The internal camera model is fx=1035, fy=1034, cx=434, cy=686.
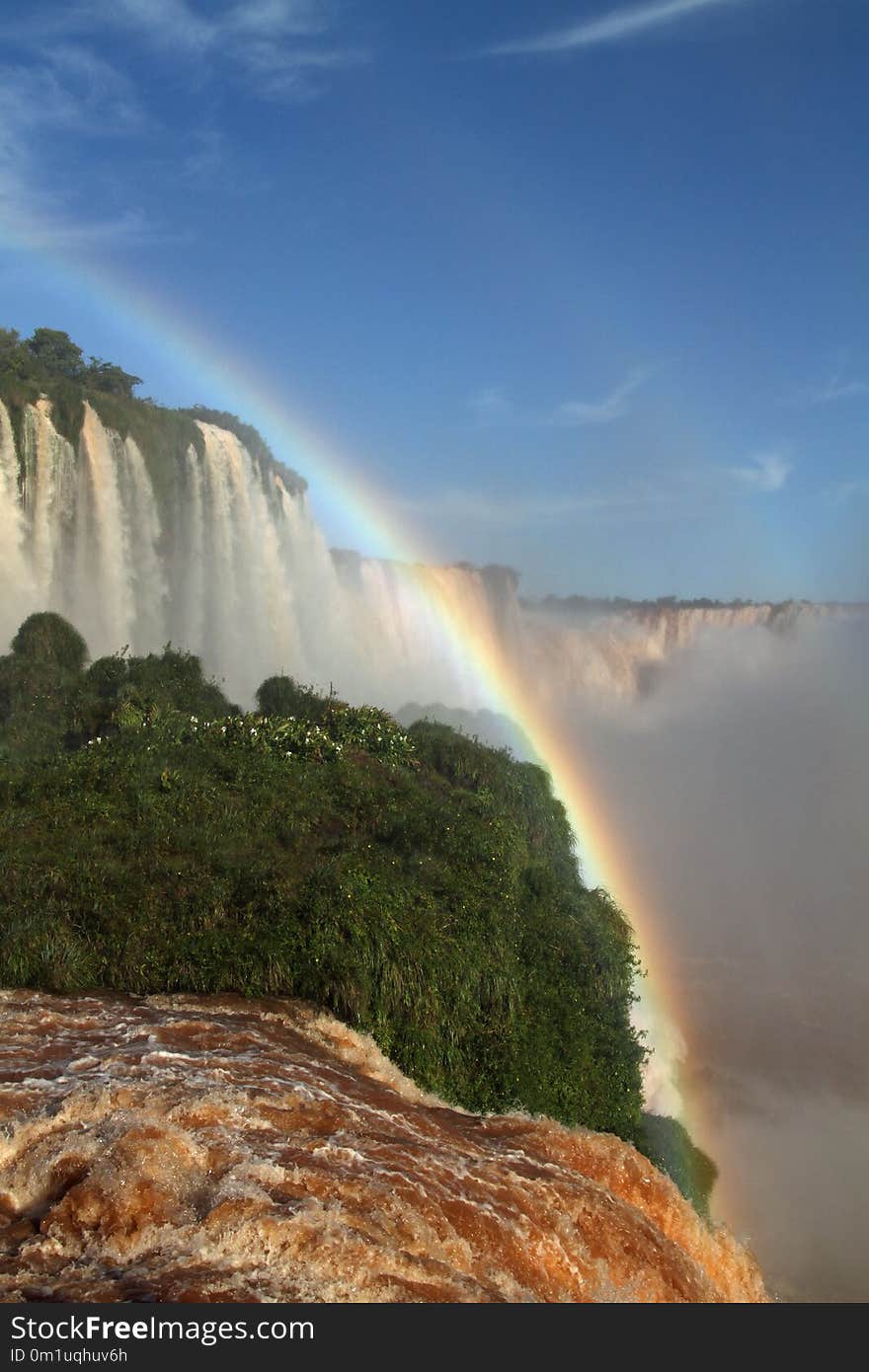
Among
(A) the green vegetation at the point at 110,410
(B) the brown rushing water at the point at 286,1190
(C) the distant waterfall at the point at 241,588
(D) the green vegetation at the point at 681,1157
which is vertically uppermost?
(A) the green vegetation at the point at 110,410

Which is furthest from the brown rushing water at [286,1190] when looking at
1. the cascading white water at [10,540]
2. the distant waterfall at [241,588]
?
the distant waterfall at [241,588]

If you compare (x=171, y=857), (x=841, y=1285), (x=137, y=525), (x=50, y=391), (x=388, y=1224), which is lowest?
(x=841, y=1285)

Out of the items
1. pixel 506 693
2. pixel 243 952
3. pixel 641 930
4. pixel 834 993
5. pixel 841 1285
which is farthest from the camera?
pixel 506 693

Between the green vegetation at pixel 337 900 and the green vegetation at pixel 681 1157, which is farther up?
the green vegetation at pixel 337 900

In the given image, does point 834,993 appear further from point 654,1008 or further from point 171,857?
point 171,857

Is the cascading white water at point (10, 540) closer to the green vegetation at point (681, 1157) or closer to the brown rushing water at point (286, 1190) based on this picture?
the green vegetation at point (681, 1157)

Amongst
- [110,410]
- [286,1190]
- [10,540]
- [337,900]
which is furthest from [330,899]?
[110,410]

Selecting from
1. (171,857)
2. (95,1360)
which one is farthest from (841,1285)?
(95,1360)
